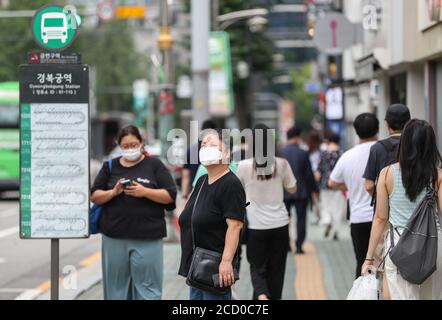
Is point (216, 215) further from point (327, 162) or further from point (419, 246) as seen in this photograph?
point (327, 162)

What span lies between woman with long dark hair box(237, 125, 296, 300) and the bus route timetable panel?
5.53 feet

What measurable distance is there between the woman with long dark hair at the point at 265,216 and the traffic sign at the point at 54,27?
1.90 metres

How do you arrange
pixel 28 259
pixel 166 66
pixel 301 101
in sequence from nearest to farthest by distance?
pixel 28 259, pixel 166 66, pixel 301 101

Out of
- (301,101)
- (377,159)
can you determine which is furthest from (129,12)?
(377,159)

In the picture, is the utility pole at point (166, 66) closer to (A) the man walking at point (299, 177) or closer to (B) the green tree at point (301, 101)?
(A) the man walking at point (299, 177)

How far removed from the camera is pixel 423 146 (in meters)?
6.80

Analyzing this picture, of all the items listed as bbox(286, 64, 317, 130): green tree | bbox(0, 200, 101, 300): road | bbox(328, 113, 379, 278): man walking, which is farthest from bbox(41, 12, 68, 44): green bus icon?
bbox(286, 64, 317, 130): green tree

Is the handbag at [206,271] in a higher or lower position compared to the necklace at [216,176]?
lower

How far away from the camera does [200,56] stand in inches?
653

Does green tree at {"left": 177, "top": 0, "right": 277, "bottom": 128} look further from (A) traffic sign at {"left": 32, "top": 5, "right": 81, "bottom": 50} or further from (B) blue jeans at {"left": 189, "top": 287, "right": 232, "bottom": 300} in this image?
(B) blue jeans at {"left": 189, "top": 287, "right": 232, "bottom": 300}

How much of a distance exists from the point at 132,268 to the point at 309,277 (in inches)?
190

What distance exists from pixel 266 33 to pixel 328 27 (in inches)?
1161

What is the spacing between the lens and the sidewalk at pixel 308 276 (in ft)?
38.7

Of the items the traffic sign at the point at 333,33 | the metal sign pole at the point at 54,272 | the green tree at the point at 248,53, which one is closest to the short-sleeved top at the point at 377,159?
the metal sign pole at the point at 54,272
